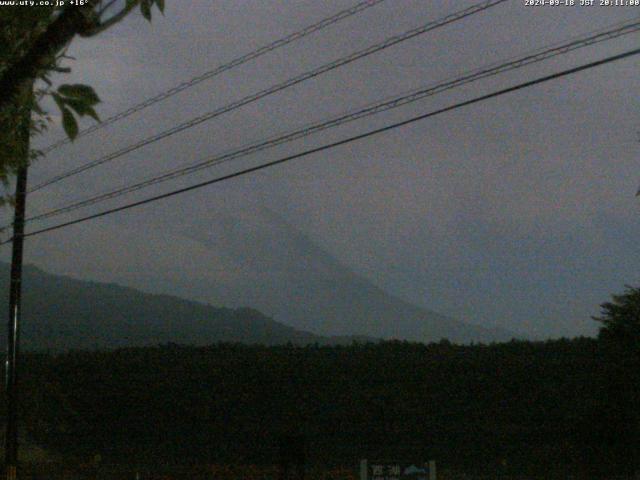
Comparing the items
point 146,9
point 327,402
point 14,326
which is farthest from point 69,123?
point 327,402

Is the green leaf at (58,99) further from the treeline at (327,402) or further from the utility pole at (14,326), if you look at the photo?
the treeline at (327,402)

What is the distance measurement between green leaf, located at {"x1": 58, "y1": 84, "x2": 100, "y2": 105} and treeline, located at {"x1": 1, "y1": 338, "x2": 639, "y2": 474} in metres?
20.7

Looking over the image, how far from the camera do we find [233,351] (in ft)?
134

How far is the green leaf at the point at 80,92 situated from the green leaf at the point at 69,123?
162mm

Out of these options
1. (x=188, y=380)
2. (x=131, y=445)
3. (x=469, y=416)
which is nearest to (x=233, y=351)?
(x=188, y=380)

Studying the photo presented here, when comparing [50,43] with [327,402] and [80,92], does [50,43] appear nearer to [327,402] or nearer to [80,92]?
[80,92]

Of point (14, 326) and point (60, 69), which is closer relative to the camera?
point (60, 69)

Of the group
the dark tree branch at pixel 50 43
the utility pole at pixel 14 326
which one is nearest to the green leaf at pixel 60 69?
the dark tree branch at pixel 50 43

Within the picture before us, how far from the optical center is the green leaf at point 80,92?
723 cm

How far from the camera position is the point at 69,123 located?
7480 mm

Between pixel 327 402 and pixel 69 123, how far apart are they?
2855 cm

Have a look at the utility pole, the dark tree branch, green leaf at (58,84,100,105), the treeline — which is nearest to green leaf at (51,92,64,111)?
green leaf at (58,84,100,105)

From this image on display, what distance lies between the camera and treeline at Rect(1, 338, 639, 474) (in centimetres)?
2995

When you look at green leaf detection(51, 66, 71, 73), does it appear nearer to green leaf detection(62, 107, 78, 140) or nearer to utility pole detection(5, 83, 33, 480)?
green leaf detection(62, 107, 78, 140)
